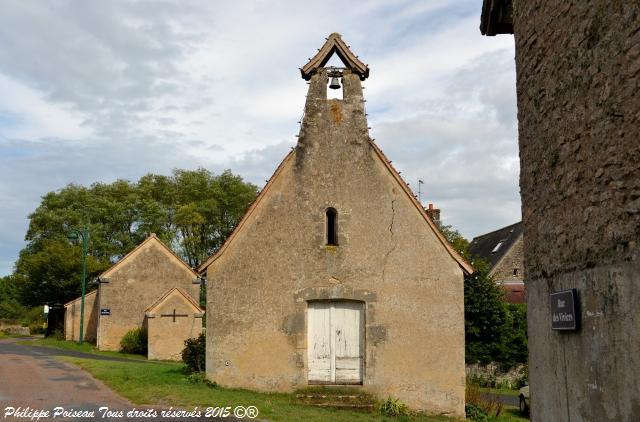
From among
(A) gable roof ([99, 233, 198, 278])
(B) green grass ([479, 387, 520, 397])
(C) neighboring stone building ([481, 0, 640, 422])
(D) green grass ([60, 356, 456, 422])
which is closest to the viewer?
(C) neighboring stone building ([481, 0, 640, 422])

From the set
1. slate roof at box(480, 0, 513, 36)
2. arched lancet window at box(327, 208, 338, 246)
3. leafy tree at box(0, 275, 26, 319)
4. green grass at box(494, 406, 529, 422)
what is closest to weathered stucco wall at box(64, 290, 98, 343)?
green grass at box(494, 406, 529, 422)

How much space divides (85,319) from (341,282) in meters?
29.3

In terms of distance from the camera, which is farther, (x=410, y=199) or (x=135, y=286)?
(x=135, y=286)

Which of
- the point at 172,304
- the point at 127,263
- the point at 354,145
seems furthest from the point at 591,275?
Result: the point at 127,263

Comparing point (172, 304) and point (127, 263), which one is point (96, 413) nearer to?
point (172, 304)

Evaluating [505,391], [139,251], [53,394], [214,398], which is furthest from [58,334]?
[214,398]

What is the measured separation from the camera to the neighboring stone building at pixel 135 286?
111ft

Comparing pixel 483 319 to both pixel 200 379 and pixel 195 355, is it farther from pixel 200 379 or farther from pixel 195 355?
pixel 200 379

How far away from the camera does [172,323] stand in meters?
29.9

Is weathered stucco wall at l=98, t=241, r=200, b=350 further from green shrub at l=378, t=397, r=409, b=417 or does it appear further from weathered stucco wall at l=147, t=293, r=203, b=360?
green shrub at l=378, t=397, r=409, b=417

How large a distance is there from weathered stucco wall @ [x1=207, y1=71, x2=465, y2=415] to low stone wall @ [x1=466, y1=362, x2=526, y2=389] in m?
13.2

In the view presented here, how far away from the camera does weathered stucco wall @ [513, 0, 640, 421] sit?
5633 mm

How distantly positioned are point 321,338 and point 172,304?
53.6 ft

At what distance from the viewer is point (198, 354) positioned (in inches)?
674
